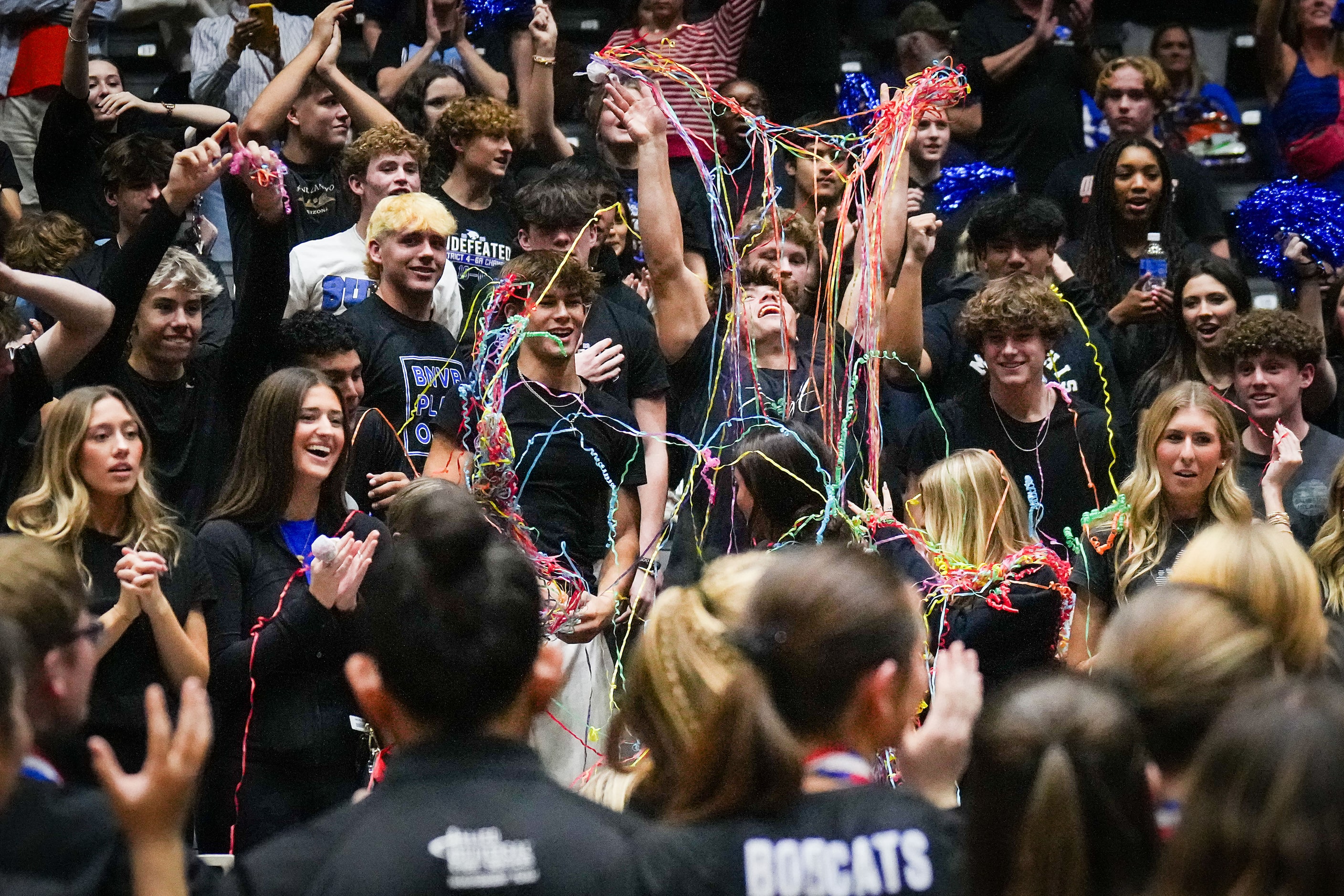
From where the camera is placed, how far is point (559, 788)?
2.01 meters

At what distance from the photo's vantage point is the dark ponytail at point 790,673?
6.51 feet

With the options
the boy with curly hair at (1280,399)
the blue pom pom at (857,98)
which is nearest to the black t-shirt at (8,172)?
the blue pom pom at (857,98)

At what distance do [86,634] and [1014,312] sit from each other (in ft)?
10.4

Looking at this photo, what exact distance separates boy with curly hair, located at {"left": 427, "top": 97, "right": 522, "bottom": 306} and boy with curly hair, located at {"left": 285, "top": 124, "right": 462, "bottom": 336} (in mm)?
155

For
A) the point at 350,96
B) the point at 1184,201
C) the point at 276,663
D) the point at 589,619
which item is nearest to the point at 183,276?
the point at 276,663

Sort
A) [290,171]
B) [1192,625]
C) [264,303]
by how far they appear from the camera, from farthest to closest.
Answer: [290,171]
[264,303]
[1192,625]

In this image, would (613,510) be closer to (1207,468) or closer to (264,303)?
(264,303)

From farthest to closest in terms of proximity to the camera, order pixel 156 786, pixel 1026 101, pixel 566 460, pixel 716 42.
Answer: pixel 1026 101
pixel 716 42
pixel 566 460
pixel 156 786

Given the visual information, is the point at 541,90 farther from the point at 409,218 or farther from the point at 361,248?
the point at 409,218

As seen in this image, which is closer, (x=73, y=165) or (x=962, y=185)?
(x=73, y=165)

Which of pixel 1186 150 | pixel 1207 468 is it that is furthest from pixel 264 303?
pixel 1186 150

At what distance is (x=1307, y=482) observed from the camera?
480 cm

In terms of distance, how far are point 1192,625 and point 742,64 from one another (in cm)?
516

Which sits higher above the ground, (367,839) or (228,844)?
(367,839)
